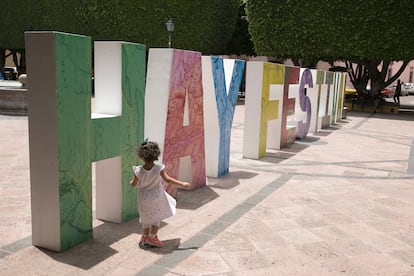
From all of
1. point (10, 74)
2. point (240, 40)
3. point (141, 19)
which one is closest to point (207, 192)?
point (141, 19)

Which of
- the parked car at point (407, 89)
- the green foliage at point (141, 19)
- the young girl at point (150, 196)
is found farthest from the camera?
the parked car at point (407, 89)

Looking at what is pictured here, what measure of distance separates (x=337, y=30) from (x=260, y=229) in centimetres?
1747

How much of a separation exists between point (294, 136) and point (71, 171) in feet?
25.9

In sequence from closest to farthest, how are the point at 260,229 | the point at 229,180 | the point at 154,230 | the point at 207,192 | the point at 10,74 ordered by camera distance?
the point at 154,230
the point at 260,229
the point at 207,192
the point at 229,180
the point at 10,74

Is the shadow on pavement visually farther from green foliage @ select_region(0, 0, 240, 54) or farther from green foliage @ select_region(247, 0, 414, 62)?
green foliage @ select_region(0, 0, 240, 54)

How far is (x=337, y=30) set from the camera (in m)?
20.3

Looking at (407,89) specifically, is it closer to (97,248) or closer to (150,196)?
(150,196)

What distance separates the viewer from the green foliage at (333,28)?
19.1 meters

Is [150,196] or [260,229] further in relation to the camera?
[260,229]

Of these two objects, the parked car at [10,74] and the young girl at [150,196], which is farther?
the parked car at [10,74]

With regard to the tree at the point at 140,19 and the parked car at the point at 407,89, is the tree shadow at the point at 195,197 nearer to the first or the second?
the tree at the point at 140,19

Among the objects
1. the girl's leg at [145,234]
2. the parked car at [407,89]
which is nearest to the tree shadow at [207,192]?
the girl's leg at [145,234]

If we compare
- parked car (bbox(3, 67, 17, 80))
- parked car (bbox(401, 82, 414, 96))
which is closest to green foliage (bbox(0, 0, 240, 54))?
parked car (bbox(3, 67, 17, 80))

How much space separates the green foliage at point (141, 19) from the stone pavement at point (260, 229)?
16.3m
